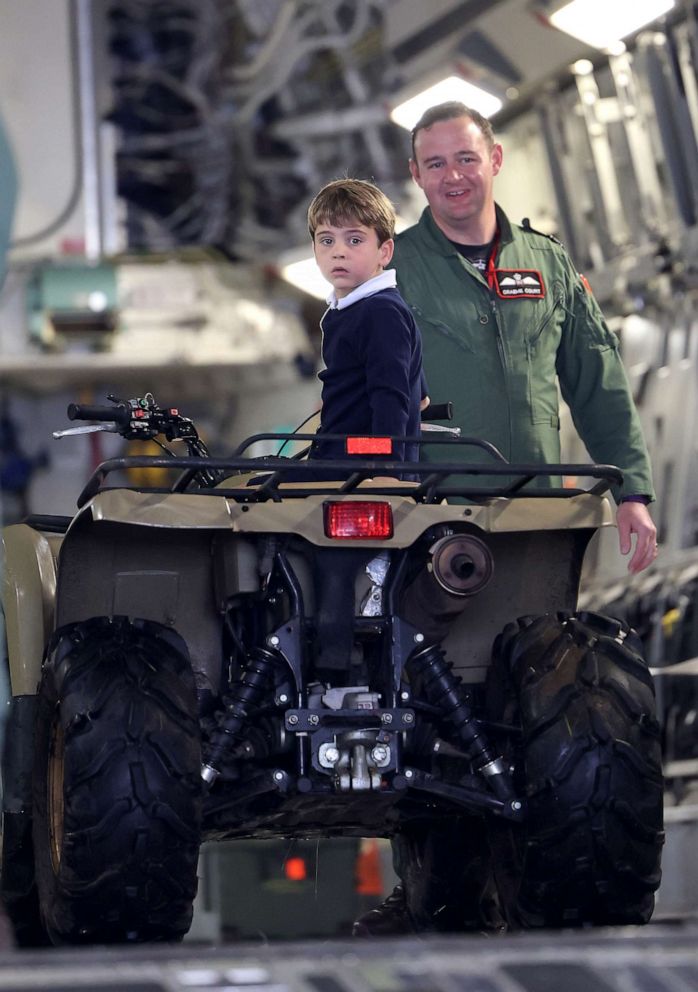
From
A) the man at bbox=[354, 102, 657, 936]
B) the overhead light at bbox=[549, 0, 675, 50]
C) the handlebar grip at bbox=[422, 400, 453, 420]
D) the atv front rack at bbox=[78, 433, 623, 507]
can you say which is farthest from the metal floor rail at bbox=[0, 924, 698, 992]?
the overhead light at bbox=[549, 0, 675, 50]

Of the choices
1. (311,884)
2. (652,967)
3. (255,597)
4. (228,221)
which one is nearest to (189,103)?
(228,221)

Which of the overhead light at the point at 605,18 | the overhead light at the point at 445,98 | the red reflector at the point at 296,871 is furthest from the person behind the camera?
the overhead light at the point at 445,98

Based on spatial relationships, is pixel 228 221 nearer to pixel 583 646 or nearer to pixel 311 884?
pixel 311 884

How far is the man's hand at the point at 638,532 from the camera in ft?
19.1

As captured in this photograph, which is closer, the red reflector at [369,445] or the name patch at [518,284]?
the red reflector at [369,445]

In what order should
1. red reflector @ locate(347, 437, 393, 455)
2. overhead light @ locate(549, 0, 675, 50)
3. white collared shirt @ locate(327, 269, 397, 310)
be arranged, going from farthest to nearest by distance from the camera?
overhead light @ locate(549, 0, 675, 50) → white collared shirt @ locate(327, 269, 397, 310) → red reflector @ locate(347, 437, 393, 455)

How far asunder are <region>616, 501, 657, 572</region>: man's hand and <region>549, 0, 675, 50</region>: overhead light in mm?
3609

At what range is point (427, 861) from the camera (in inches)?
247

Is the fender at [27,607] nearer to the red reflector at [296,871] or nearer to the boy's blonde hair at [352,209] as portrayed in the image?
the boy's blonde hair at [352,209]

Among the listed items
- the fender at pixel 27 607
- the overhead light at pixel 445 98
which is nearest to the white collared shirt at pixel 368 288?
the fender at pixel 27 607

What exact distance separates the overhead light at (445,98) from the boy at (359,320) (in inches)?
190

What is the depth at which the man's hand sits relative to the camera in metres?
5.81

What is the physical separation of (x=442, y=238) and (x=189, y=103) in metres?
12.7

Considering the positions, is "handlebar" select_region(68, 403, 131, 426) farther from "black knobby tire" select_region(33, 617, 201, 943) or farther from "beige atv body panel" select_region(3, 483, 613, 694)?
"black knobby tire" select_region(33, 617, 201, 943)
